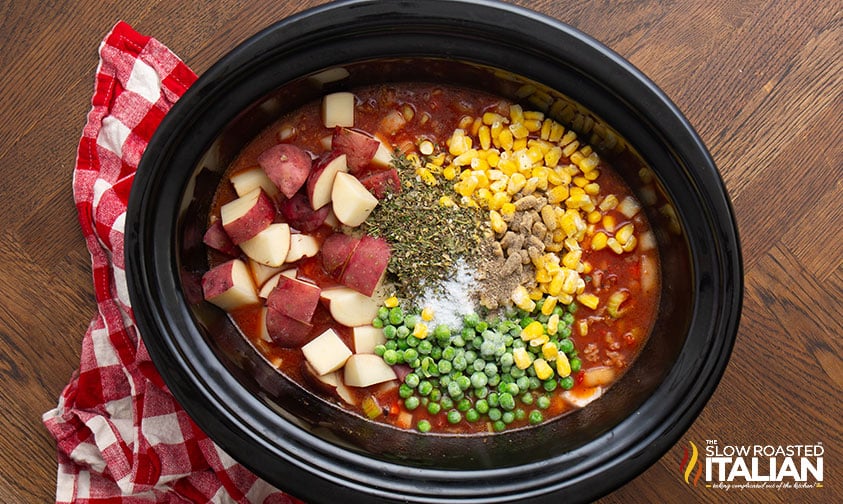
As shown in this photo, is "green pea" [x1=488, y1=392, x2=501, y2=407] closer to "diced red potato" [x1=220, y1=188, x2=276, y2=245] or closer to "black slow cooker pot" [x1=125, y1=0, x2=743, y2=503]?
"black slow cooker pot" [x1=125, y1=0, x2=743, y2=503]

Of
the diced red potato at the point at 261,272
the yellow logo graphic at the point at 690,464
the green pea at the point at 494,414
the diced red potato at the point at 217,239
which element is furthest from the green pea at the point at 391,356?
the yellow logo graphic at the point at 690,464

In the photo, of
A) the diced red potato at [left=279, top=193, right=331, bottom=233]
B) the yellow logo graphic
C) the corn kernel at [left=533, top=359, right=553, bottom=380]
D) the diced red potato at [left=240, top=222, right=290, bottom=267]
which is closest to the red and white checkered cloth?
the diced red potato at [left=240, top=222, right=290, bottom=267]

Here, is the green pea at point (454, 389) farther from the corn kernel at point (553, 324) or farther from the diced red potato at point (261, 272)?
the diced red potato at point (261, 272)

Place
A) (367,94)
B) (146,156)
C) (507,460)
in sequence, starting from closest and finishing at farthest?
(146,156) < (507,460) < (367,94)

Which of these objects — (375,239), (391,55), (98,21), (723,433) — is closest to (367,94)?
(391,55)

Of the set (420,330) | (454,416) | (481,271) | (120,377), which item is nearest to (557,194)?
(481,271)

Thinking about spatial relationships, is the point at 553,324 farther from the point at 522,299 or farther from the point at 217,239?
the point at 217,239

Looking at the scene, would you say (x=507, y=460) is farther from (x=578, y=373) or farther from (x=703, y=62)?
(x=703, y=62)
